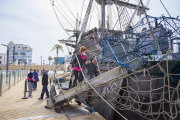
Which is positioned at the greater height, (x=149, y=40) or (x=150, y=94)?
(x=149, y=40)

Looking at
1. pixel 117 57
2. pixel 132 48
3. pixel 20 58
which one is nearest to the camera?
pixel 132 48

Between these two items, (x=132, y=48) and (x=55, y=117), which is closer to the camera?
(x=132, y=48)

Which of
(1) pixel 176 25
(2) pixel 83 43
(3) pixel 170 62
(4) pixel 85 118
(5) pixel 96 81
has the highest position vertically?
(2) pixel 83 43

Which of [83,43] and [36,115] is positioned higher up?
[83,43]

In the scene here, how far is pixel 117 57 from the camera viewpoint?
3.63m

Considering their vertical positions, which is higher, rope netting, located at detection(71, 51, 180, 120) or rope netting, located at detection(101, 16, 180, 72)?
rope netting, located at detection(101, 16, 180, 72)

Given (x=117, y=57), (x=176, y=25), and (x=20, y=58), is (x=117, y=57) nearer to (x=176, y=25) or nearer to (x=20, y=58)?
(x=176, y=25)

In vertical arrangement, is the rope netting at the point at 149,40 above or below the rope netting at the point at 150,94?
above

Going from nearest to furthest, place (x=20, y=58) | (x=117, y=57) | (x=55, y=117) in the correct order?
1. (x=117, y=57)
2. (x=55, y=117)
3. (x=20, y=58)

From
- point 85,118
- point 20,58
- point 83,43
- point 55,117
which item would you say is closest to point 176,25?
point 85,118

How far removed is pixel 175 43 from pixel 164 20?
2.35 ft

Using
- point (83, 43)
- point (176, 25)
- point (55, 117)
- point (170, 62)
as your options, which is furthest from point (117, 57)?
point (83, 43)

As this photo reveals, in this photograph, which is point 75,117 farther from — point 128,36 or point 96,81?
point 128,36

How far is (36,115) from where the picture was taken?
494 cm
